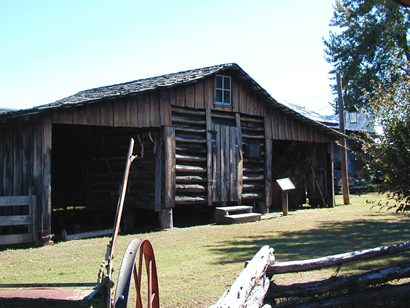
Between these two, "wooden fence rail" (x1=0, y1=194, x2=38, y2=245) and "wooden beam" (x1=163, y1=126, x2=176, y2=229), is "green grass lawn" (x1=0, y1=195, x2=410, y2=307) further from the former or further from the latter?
"wooden beam" (x1=163, y1=126, x2=176, y2=229)

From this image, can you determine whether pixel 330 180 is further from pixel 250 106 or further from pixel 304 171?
pixel 250 106

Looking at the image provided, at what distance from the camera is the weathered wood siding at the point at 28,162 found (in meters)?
11.3

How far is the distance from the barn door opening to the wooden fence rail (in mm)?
6192

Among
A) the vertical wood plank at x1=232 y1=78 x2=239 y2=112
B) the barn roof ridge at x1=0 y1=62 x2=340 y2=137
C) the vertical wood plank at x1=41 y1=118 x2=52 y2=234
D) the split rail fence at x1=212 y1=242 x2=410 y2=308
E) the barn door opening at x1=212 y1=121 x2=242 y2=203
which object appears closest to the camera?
the split rail fence at x1=212 y1=242 x2=410 y2=308

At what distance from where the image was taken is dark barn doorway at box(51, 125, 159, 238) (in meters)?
14.9

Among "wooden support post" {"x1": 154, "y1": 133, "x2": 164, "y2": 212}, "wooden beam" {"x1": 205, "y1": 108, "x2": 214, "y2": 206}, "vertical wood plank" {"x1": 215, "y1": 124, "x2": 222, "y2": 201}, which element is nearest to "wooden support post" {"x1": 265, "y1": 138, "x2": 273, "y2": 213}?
"vertical wood plank" {"x1": 215, "y1": 124, "x2": 222, "y2": 201}

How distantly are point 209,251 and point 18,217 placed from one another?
444 cm

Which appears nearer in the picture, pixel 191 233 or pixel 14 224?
pixel 14 224

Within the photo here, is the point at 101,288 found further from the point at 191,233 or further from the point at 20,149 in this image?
the point at 191,233

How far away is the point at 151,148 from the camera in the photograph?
14703 millimetres

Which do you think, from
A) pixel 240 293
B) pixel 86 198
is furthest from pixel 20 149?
pixel 240 293

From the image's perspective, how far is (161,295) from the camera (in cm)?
632

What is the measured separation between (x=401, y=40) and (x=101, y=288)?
128 feet

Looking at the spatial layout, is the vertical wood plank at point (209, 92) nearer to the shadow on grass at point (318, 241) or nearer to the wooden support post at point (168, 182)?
the wooden support post at point (168, 182)
